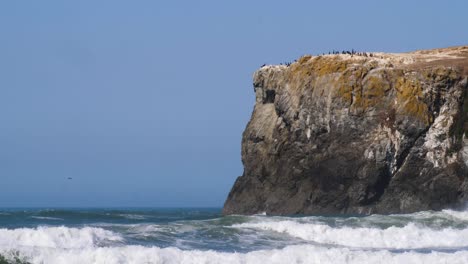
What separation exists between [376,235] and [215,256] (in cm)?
1034

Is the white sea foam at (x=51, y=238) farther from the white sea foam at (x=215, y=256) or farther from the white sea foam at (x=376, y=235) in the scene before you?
the white sea foam at (x=376, y=235)

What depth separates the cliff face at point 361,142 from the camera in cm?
5125

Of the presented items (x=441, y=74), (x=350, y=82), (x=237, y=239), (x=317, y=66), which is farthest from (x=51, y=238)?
(x=441, y=74)

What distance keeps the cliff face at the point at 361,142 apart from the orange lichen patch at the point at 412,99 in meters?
0.05

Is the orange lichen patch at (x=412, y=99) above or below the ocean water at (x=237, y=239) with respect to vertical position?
above

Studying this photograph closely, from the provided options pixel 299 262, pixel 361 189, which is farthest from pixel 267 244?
pixel 361 189

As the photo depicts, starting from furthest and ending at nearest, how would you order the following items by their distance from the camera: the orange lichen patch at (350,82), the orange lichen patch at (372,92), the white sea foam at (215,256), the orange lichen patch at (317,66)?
1. the orange lichen patch at (317,66)
2. the orange lichen patch at (350,82)
3. the orange lichen patch at (372,92)
4. the white sea foam at (215,256)

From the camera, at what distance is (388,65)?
182ft

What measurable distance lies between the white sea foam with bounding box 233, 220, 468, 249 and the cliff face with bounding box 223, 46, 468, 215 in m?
11.4

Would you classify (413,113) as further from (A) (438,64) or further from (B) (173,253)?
(B) (173,253)

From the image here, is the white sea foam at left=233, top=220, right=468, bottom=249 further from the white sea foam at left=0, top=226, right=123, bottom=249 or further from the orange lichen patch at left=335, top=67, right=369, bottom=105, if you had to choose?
the orange lichen patch at left=335, top=67, right=369, bottom=105

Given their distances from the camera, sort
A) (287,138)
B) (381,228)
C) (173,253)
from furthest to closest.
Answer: (287,138) → (381,228) → (173,253)

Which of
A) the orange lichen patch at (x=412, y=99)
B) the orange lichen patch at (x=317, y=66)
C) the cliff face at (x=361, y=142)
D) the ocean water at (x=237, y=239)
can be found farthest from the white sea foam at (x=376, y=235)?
the orange lichen patch at (x=317, y=66)

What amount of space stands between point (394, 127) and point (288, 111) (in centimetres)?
620
